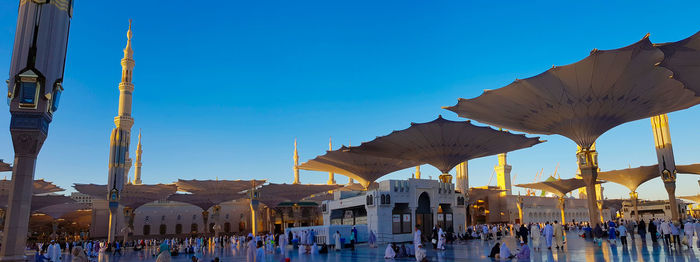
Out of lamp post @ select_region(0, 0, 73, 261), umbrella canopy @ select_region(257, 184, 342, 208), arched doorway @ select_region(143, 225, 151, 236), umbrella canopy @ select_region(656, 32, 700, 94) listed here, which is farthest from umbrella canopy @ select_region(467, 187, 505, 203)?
lamp post @ select_region(0, 0, 73, 261)

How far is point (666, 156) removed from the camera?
132ft

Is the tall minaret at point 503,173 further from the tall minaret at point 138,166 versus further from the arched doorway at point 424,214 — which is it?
the tall minaret at point 138,166

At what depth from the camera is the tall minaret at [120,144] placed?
3909 cm

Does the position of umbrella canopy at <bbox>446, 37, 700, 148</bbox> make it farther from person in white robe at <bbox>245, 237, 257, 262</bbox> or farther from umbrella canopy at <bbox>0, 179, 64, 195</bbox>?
umbrella canopy at <bbox>0, 179, 64, 195</bbox>

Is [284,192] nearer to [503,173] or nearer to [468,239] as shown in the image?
[468,239]

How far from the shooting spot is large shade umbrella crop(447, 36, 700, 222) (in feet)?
64.4

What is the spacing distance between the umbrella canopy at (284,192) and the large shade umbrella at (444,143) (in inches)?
624

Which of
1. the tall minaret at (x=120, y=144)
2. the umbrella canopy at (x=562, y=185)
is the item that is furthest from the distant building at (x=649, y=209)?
the tall minaret at (x=120, y=144)

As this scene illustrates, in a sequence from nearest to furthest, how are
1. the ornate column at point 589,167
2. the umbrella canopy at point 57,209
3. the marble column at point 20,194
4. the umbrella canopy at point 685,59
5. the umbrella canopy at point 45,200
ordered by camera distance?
1. the marble column at point 20,194
2. the umbrella canopy at point 685,59
3. the ornate column at point 589,167
4. the umbrella canopy at point 45,200
5. the umbrella canopy at point 57,209

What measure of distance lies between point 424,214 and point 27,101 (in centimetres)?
2536

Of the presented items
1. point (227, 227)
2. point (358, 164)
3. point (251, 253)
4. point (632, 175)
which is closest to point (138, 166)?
point (227, 227)

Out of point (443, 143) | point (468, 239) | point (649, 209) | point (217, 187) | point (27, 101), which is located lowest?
point (468, 239)

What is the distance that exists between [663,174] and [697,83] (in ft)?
88.0

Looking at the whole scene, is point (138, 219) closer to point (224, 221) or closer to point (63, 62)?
point (224, 221)
